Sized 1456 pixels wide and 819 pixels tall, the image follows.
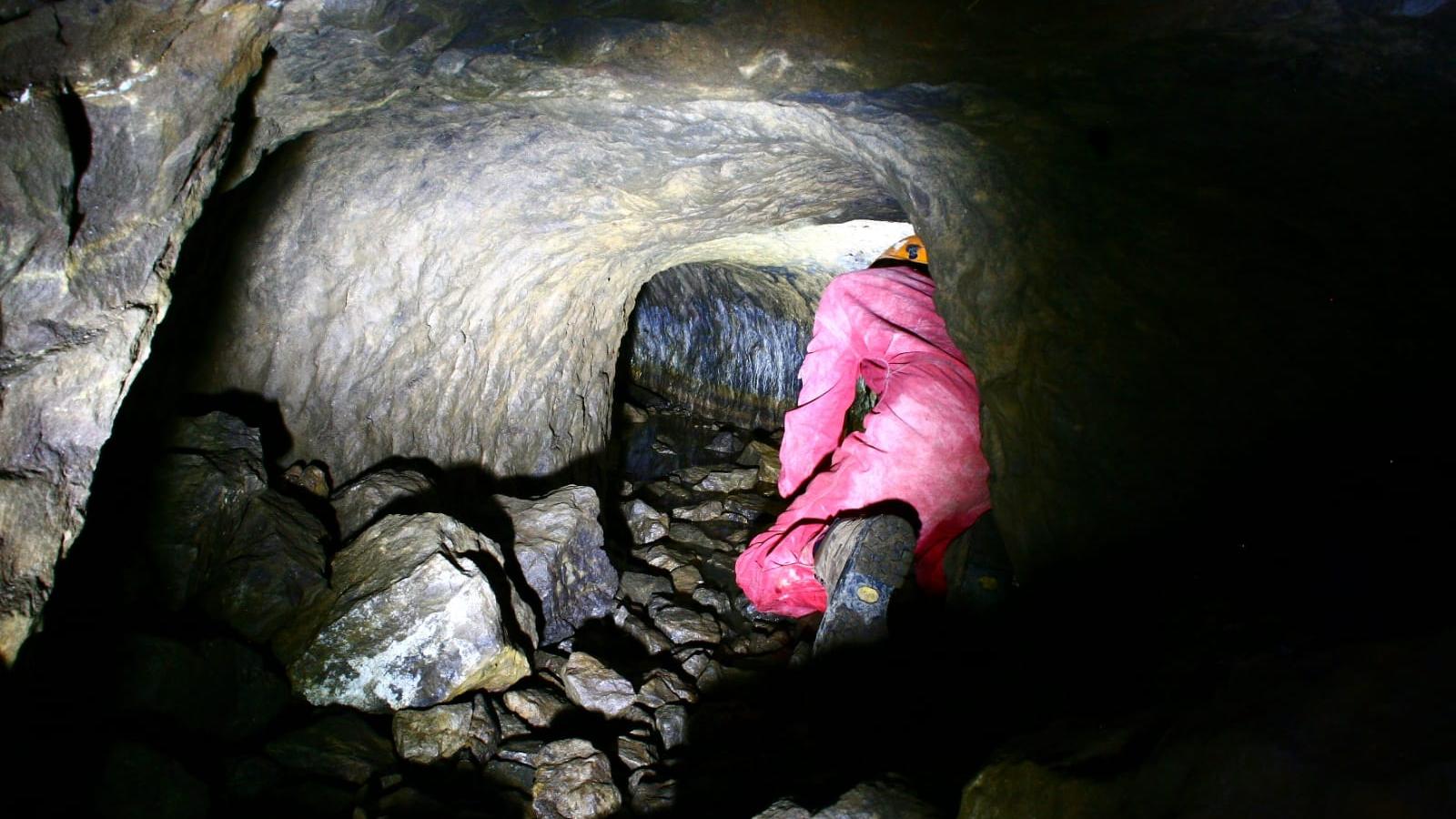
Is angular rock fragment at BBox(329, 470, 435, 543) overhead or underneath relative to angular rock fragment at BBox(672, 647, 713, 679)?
overhead

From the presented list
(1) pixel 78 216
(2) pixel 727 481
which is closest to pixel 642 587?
(2) pixel 727 481

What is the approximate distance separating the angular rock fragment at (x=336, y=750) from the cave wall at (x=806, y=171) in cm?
85

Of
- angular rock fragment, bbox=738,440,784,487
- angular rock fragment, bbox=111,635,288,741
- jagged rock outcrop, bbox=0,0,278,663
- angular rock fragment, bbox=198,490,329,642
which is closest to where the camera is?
jagged rock outcrop, bbox=0,0,278,663

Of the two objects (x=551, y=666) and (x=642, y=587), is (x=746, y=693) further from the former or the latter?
(x=642, y=587)

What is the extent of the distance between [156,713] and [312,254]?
1.51 metres

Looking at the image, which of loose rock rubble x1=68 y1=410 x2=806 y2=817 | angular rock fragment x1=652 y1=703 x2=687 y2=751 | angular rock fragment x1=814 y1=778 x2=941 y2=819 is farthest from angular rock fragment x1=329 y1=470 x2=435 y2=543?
angular rock fragment x1=814 y1=778 x2=941 y2=819

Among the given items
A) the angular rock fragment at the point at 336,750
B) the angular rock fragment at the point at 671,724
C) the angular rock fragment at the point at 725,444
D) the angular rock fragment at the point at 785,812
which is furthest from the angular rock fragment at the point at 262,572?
the angular rock fragment at the point at 725,444

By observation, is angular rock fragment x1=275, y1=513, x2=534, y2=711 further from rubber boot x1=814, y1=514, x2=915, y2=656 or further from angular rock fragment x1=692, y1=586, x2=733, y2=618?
angular rock fragment x1=692, y1=586, x2=733, y2=618

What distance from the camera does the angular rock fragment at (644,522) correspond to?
4375 millimetres

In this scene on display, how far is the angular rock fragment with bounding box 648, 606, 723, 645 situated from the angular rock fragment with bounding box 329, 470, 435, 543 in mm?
1113

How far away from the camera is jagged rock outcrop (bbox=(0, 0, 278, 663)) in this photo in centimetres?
127

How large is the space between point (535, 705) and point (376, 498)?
0.97 m

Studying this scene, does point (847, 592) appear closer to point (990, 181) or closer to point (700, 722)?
point (700, 722)

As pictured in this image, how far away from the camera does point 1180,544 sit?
67.9 inches
